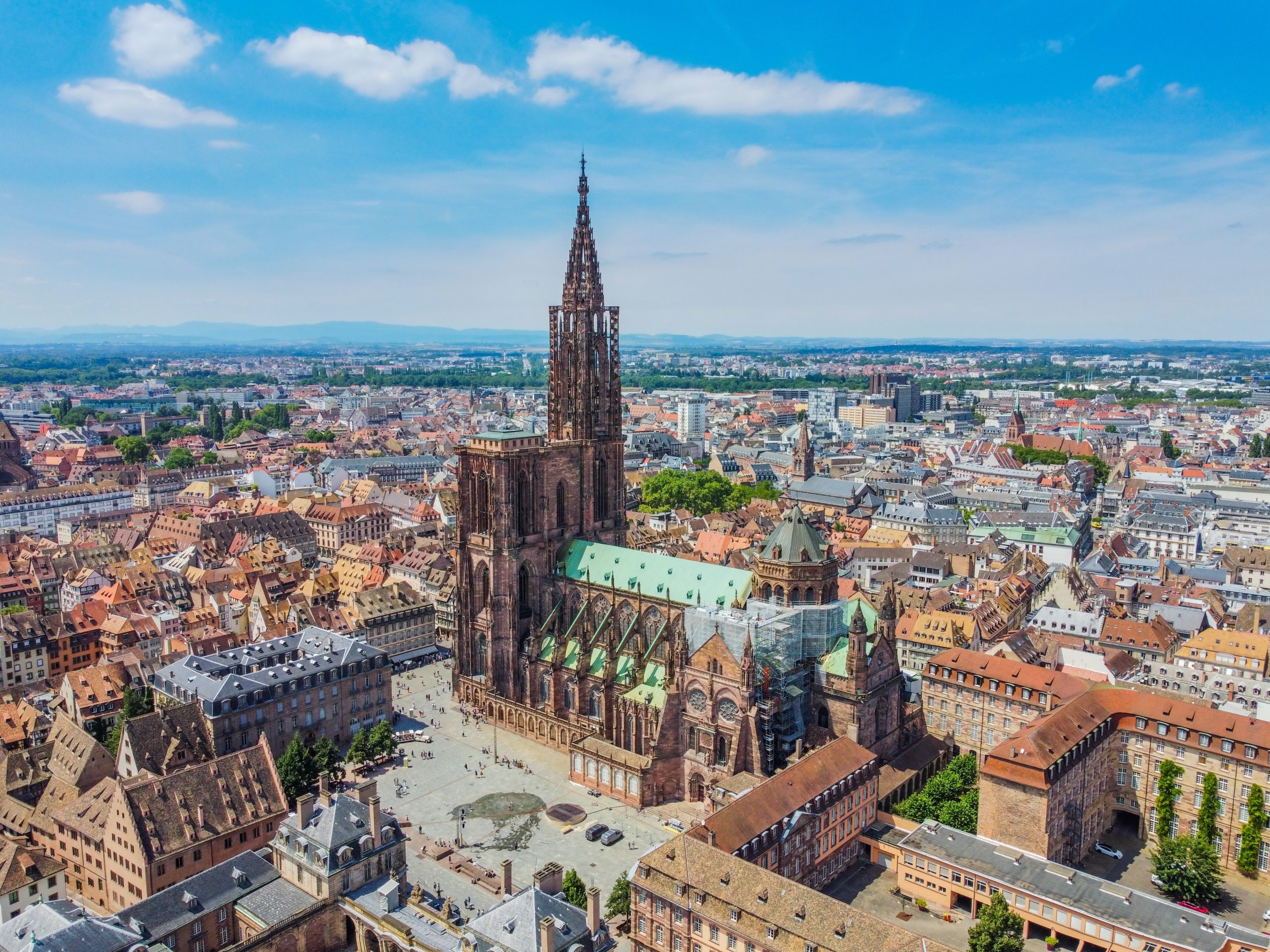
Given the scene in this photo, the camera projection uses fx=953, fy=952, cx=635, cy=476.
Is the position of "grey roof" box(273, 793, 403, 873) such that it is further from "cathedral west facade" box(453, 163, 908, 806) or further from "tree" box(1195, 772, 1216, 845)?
"tree" box(1195, 772, 1216, 845)

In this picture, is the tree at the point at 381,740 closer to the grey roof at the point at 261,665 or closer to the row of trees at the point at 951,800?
the grey roof at the point at 261,665

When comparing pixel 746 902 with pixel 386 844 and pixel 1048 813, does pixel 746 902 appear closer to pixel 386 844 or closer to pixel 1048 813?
pixel 386 844

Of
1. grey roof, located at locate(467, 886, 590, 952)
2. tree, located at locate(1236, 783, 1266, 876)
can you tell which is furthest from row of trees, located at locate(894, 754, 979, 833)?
grey roof, located at locate(467, 886, 590, 952)

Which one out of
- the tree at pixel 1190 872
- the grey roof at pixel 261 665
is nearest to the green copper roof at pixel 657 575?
the grey roof at pixel 261 665

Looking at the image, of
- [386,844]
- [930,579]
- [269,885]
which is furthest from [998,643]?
[269,885]

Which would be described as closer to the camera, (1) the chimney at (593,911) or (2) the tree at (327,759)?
(1) the chimney at (593,911)

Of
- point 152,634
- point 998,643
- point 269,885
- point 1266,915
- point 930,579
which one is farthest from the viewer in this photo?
point 930,579
